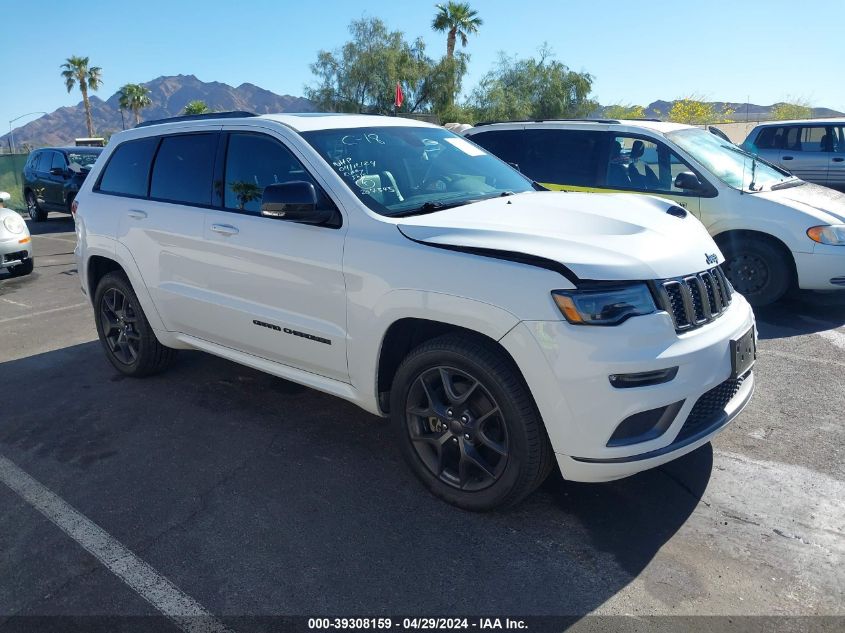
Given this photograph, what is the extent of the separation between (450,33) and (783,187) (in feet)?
153

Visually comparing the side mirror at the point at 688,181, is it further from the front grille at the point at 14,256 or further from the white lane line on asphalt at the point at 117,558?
the front grille at the point at 14,256

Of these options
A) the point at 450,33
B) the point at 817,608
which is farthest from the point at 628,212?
the point at 450,33

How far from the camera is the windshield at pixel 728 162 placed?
6793 mm

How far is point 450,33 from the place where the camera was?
49344mm

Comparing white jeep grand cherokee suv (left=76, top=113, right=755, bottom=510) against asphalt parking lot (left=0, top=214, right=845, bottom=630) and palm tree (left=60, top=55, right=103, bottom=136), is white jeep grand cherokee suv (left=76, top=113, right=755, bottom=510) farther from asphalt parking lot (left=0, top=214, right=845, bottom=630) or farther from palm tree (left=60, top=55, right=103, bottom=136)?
palm tree (left=60, top=55, right=103, bottom=136)

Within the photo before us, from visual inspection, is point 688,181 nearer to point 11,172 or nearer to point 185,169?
point 185,169

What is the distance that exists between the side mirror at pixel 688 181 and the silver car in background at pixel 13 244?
26.7ft

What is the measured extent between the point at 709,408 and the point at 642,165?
4514mm

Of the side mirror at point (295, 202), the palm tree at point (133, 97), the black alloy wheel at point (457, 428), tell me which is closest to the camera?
the black alloy wheel at point (457, 428)

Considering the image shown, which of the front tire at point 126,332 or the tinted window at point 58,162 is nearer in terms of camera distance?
the front tire at point 126,332

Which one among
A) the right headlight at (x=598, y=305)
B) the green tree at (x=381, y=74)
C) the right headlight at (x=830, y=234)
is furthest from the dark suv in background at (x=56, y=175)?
the green tree at (x=381, y=74)

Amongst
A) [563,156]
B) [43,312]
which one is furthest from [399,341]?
[43,312]

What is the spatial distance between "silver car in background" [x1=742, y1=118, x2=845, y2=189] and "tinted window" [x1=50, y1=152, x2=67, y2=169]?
1410cm

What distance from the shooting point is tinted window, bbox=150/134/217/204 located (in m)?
4.38
